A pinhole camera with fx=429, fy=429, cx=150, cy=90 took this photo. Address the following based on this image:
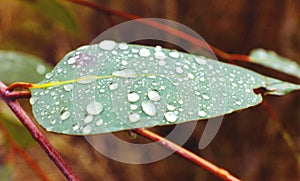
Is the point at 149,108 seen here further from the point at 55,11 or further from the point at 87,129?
the point at 55,11

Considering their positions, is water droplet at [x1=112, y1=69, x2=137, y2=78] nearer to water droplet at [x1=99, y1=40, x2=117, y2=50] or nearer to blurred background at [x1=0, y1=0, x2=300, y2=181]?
water droplet at [x1=99, y1=40, x2=117, y2=50]

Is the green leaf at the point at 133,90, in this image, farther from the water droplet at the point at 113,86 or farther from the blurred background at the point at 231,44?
the blurred background at the point at 231,44

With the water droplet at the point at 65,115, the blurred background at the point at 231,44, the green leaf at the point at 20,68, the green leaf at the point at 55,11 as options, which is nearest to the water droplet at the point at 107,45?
the water droplet at the point at 65,115

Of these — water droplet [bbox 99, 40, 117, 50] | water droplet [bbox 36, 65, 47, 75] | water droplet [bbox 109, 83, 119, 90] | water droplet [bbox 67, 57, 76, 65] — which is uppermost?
water droplet [bbox 99, 40, 117, 50]

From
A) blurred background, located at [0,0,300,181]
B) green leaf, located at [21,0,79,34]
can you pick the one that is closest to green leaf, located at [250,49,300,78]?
green leaf, located at [21,0,79,34]

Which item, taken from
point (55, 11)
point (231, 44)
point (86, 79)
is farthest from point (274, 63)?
point (231, 44)

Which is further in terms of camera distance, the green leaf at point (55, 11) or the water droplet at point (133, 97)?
the green leaf at point (55, 11)

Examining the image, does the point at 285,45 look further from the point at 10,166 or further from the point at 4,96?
the point at 4,96
